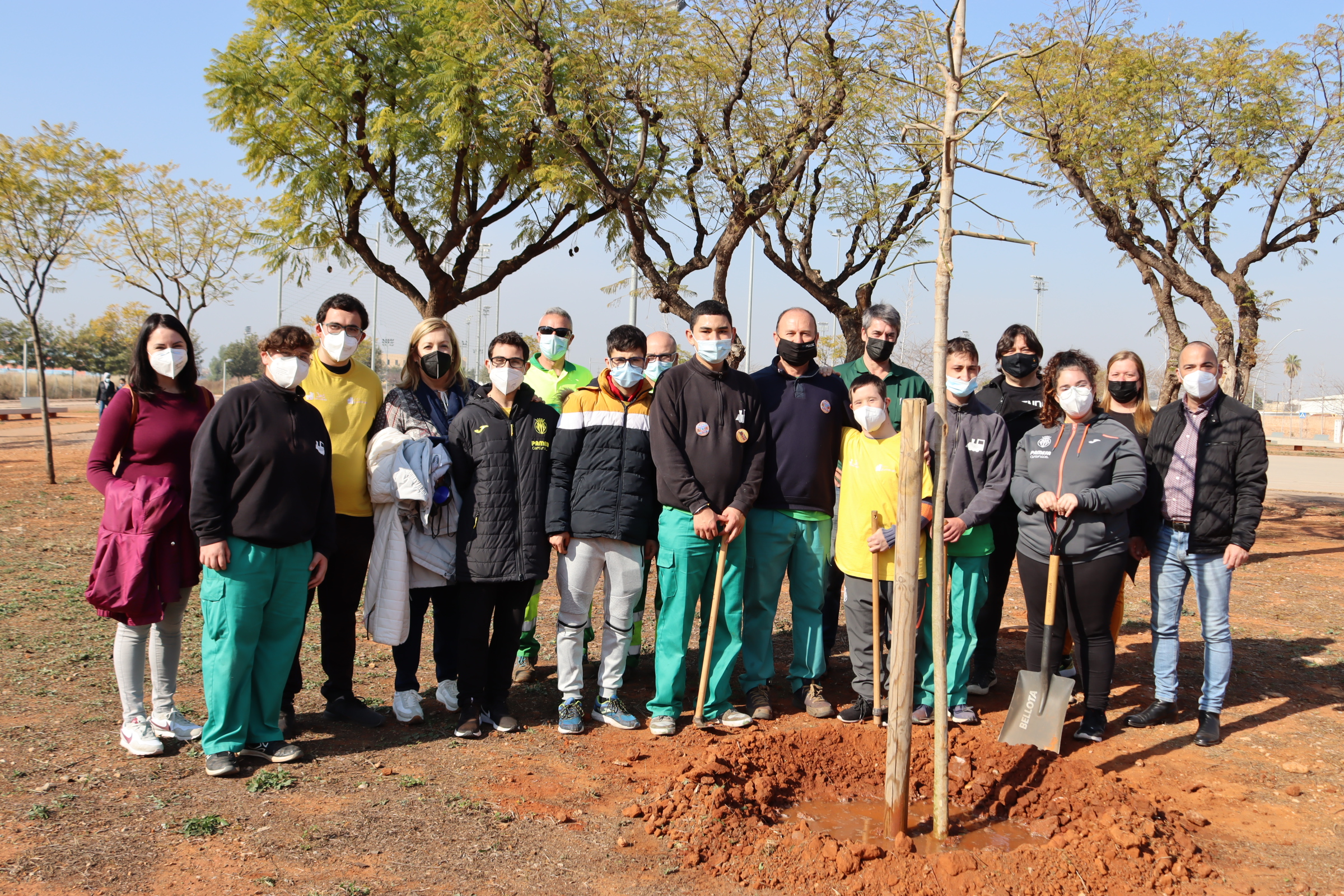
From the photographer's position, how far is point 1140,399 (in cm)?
541

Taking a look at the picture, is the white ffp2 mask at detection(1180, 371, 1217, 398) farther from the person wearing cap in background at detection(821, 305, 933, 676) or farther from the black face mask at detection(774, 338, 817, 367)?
the black face mask at detection(774, 338, 817, 367)

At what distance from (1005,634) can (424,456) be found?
4.97m

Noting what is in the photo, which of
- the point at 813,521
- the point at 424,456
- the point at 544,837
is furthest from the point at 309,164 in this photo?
the point at 544,837

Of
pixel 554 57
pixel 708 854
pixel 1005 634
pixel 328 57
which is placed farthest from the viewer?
pixel 328 57

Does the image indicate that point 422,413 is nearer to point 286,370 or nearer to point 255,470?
point 286,370

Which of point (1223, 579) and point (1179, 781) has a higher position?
point (1223, 579)

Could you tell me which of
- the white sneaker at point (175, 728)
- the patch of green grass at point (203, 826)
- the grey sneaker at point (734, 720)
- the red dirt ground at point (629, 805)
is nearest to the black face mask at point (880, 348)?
the red dirt ground at point (629, 805)

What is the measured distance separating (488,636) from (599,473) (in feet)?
3.55

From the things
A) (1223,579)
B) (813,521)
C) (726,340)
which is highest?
(726,340)

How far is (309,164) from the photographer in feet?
42.7

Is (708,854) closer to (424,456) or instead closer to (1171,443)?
(424,456)

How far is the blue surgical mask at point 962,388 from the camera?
497 cm

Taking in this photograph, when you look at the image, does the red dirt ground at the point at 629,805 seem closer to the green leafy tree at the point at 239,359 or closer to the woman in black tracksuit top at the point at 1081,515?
the woman in black tracksuit top at the point at 1081,515

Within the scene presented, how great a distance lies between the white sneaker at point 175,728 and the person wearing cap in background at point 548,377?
183cm
